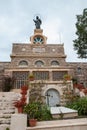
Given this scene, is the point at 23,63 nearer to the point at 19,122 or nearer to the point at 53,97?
the point at 53,97

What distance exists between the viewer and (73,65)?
119 ft

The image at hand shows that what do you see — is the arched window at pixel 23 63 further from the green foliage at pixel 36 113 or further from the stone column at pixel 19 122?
the stone column at pixel 19 122

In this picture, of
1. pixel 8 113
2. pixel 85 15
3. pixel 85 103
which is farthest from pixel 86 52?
pixel 8 113

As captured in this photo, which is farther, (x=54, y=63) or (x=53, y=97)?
(x=54, y=63)

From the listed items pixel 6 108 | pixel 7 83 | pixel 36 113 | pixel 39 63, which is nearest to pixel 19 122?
pixel 36 113

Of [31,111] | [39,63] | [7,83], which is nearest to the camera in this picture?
[31,111]

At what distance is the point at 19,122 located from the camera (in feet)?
32.3

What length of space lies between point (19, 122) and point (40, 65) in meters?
25.0

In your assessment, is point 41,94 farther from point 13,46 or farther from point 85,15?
point 13,46

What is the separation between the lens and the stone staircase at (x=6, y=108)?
10576mm

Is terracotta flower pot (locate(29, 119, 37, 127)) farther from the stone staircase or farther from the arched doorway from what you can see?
the arched doorway

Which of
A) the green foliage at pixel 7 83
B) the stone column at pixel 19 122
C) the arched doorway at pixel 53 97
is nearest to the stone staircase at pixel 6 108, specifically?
the stone column at pixel 19 122

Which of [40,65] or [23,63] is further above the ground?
[23,63]

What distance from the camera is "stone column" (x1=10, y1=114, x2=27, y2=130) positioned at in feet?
31.9
